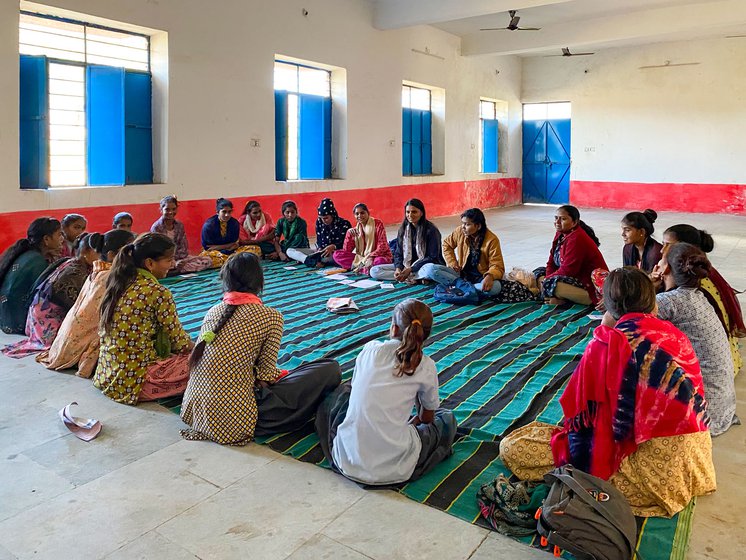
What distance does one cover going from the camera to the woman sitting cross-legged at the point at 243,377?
282 centimetres

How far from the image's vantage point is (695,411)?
7.33 ft

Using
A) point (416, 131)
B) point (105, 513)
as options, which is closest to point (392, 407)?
point (105, 513)

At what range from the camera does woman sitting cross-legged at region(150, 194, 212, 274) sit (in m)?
6.87

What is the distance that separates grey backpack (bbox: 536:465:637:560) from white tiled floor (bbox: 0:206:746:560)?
0.20 metres

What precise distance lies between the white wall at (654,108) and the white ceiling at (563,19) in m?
0.64

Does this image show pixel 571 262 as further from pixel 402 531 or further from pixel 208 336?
pixel 402 531

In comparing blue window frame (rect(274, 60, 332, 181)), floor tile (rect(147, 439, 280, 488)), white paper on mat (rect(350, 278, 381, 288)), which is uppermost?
blue window frame (rect(274, 60, 332, 181))

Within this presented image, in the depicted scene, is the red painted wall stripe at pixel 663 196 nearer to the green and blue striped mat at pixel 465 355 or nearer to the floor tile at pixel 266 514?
the green and blue striped mat at pixel 465 355

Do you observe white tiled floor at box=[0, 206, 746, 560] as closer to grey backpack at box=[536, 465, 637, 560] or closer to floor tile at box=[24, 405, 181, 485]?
floor tile at box=[24, 405, 181, 485]

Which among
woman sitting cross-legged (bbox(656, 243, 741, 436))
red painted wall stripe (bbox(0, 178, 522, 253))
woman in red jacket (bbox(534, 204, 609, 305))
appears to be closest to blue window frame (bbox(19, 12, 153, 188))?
red painted wall stripe (bbox(0, 178, 522, 253))

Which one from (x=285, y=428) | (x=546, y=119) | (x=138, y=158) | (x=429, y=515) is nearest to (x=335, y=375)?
(x=285, y=428)

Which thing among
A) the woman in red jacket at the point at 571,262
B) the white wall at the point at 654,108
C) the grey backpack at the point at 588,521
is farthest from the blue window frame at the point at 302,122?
the grey backpack at the point at 588,521

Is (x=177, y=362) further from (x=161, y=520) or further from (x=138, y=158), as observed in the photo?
(x=138, y=158)

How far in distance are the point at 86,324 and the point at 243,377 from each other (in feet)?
4.63
